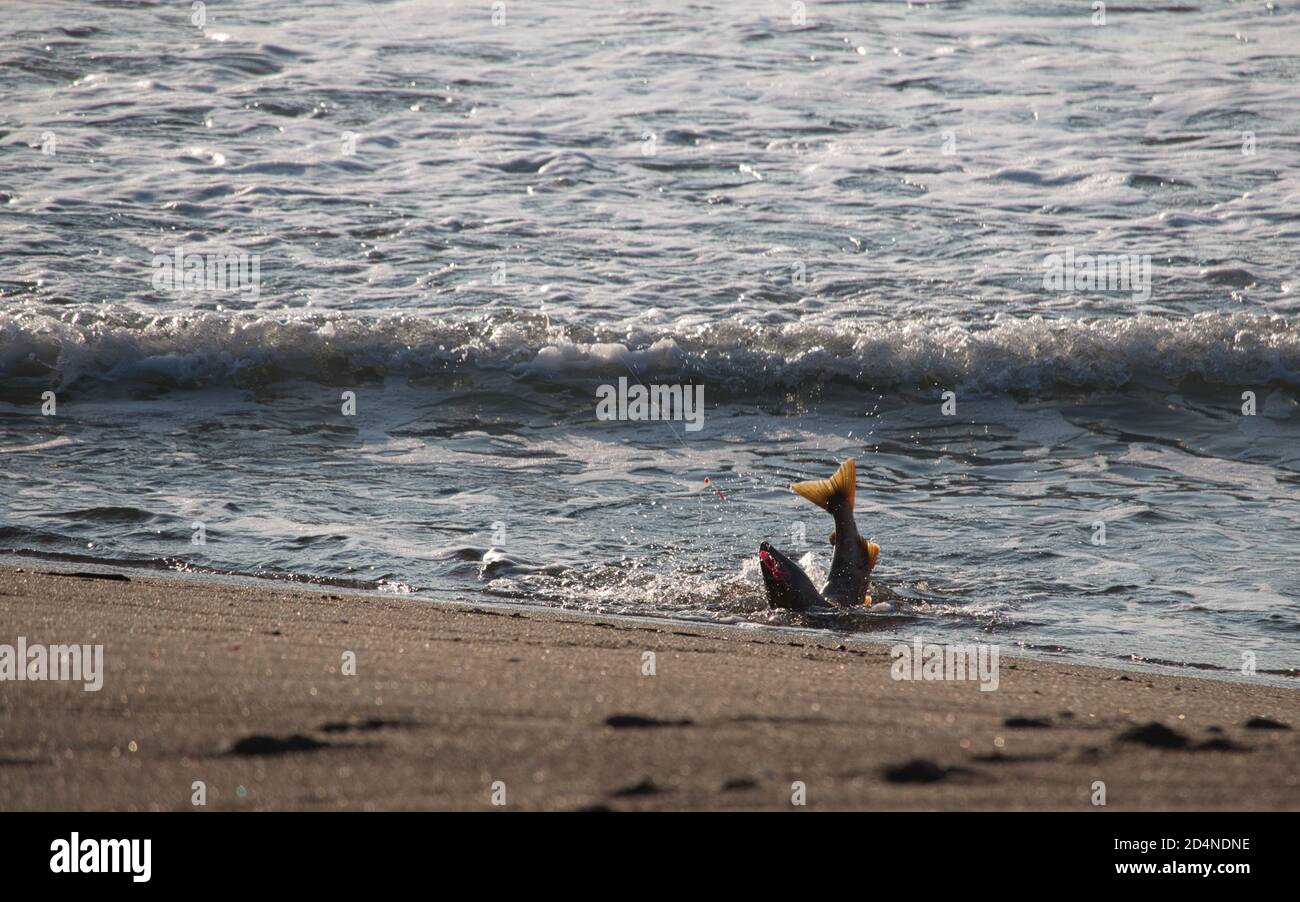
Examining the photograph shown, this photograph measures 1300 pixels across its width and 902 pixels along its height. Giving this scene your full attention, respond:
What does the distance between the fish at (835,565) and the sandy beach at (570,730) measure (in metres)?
1.19

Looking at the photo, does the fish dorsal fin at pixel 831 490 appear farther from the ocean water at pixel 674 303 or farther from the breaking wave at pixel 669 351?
the breaking wave at pixel 669 351

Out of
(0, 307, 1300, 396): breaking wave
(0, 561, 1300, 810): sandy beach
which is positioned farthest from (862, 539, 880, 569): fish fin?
(0, 307, 1300, 396): breaking wave

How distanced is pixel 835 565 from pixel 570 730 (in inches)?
121

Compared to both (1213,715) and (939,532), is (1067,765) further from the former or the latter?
(939,532)

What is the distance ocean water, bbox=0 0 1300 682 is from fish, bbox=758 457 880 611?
0.56 ft

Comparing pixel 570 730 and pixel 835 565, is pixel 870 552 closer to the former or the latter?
pixel 835 565

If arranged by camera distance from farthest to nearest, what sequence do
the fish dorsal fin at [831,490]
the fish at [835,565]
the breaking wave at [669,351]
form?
the breaking wave at [669,351] < the fish dorsal fin at [831,490] < the fish at [835,565]

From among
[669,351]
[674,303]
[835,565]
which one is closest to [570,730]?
[835,565]

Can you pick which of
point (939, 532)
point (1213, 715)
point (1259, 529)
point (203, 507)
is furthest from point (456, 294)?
point (1213, 715)

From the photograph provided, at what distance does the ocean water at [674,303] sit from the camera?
6.71 meters

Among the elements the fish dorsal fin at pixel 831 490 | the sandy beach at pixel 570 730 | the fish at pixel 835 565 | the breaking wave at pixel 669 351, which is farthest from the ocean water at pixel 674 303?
the sandy beach at pixel 570 730

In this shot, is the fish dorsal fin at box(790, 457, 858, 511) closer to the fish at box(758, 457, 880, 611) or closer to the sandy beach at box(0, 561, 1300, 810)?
the fish at box(758, 457, 880, 611)
